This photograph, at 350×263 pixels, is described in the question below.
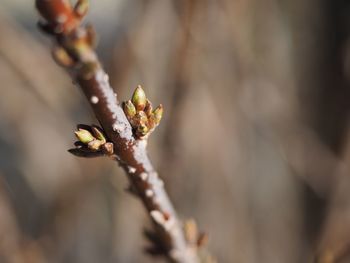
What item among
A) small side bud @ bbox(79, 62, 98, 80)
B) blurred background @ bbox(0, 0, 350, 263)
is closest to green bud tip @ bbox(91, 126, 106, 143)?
small side bud @ bbox(79, 62, 98, 80)

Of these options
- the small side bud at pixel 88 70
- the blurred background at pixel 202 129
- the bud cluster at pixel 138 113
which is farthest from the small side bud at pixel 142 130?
the blurred background at pixel 202 129

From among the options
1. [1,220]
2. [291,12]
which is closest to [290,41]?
[291,12]

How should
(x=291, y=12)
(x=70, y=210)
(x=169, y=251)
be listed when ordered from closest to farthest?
(x=169, y=251), (x=70, y=210), (x=291, y=12)

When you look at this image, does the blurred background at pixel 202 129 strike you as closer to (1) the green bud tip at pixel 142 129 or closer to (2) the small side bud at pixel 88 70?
(1) the green bud tip at pixel 142 129

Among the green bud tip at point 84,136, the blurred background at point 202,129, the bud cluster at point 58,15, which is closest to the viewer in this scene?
the bud cluster at point 58,15

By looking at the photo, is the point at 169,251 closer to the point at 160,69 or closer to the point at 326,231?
the point at 160,69
